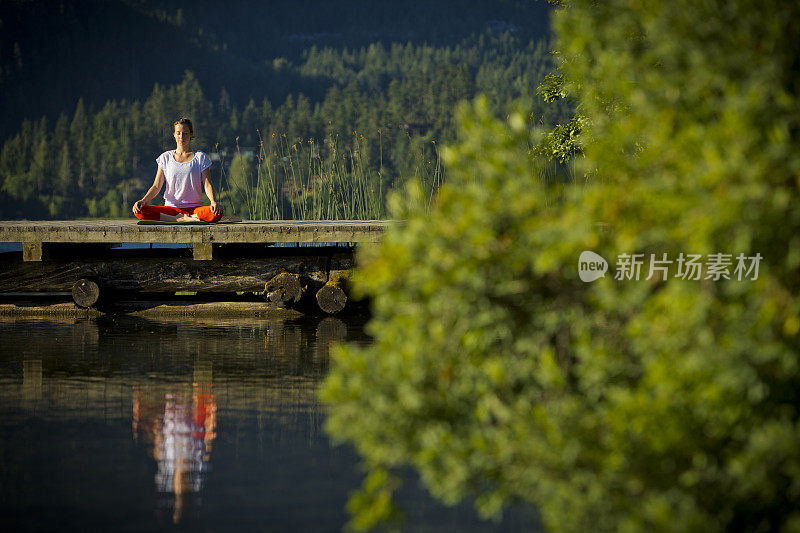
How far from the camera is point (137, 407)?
762 cm

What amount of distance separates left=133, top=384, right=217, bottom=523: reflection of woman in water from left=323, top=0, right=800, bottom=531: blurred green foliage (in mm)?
1765

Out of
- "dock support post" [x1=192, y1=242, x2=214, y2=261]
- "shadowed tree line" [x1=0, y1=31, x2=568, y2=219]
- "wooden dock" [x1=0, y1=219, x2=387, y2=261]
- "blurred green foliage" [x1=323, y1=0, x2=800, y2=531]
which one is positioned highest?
"shadowed tree line" [x1=0, y1=31, x2=568, y2=219]

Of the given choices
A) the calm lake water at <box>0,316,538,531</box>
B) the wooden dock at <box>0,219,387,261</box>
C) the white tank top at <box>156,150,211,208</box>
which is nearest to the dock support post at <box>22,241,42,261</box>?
the wooden dock at <box>0,219,387,261</box>

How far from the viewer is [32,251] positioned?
532 inches

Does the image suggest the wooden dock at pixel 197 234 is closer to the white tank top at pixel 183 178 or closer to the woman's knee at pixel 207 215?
the woman's knee at pixel 207 215

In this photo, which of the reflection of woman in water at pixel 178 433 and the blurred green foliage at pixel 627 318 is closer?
the blurred green foliage at pixel 627 318

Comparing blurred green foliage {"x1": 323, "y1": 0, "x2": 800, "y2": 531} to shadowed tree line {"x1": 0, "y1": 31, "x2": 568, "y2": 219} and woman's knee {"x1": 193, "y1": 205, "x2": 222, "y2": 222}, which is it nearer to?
woman's knee {"x1": 193, "y1": 205, "x2": 222, "y2": 222}

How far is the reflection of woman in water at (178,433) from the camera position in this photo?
572 cm

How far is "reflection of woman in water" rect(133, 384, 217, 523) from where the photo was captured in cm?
572

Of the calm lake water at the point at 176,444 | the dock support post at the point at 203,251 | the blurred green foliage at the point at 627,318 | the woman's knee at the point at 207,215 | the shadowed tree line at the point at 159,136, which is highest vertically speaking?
the shadowed tree line at the point at 159,136

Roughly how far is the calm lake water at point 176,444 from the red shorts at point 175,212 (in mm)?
2844

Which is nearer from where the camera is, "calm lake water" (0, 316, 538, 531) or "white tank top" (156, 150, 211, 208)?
"calm lake water" (0, 316, 538, 531)

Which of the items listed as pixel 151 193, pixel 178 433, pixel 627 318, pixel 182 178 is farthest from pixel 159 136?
pixel 627 318

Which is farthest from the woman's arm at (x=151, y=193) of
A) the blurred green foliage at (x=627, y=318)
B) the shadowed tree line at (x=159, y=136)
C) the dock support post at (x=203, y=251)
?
the shadowed tree line at (x=159, y=136)
